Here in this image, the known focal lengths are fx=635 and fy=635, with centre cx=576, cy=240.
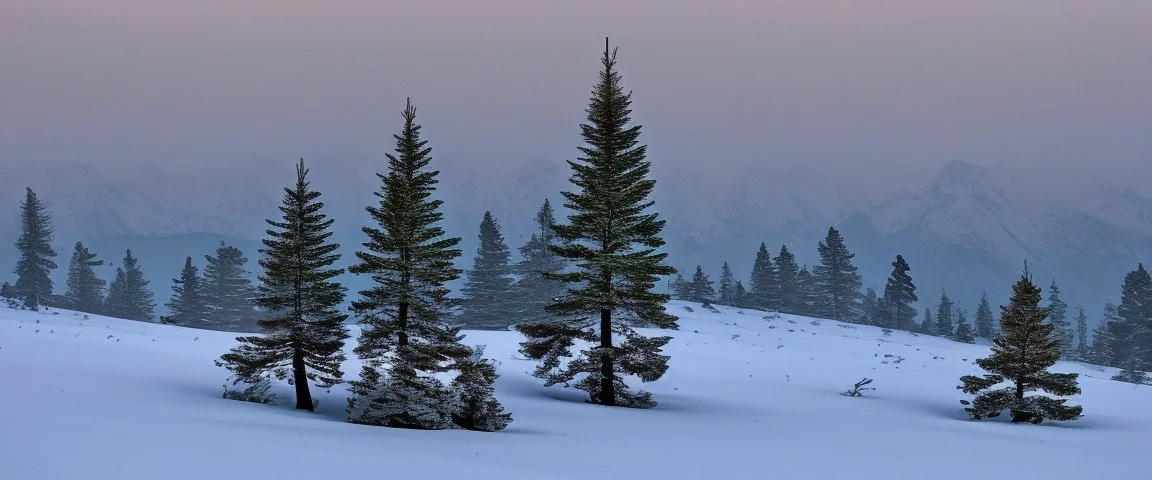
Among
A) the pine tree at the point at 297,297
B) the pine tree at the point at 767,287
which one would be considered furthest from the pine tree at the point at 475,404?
the pine tree at the point at 767,287

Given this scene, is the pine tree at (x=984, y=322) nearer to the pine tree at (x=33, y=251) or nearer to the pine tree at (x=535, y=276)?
the pine tree at (x=535, y=276)

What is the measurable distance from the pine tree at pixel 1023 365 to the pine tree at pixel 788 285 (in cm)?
6710

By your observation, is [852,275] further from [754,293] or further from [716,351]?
[716,351]

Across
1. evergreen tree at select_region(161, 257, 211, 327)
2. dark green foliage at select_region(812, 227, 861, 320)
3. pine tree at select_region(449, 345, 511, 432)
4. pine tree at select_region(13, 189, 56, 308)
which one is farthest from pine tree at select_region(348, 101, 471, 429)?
dark green foliage at select_region(812, 227, 861, 320)

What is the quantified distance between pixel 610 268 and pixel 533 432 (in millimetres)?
7877

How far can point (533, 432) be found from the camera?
47.0ft

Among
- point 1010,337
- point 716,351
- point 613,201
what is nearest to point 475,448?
point 613,201

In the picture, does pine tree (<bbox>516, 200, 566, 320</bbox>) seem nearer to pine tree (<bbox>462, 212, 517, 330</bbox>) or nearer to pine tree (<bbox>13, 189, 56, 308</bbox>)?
pine tree (<bbox>462, 212, 517, 330</bbox>)

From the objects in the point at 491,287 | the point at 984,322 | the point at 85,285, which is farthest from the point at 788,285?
the point at 85,285

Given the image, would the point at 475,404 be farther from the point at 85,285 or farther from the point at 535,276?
the point at 85,285

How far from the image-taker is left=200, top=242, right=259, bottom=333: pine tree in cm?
7300

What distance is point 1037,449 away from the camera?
14664mm

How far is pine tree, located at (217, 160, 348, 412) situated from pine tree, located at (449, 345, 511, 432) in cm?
369

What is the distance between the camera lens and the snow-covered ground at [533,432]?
8.15m
